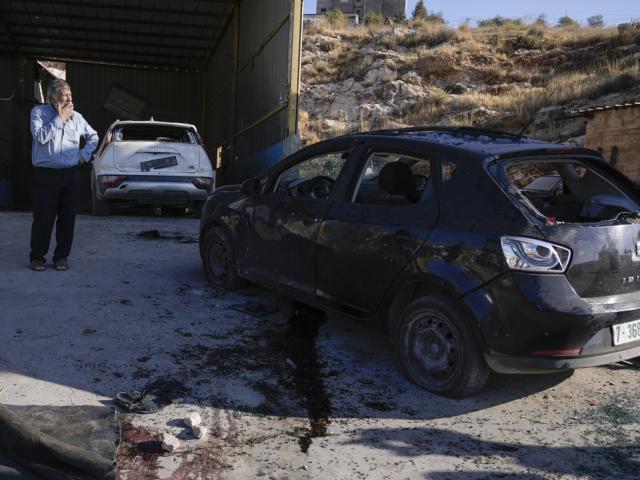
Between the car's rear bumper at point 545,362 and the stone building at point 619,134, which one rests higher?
the stone building at point 619,134

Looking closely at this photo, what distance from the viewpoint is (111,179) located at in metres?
10.4

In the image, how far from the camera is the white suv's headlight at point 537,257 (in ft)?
10.9

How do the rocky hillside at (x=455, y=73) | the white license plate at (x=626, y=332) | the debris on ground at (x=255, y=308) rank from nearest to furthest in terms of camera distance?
the white license plate at (x=626, y=332), the debris on ground at (x=255, y=308), the rocky hillside at (x=455, y=73)

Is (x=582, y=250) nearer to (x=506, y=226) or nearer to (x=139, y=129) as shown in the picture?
(x=506, y=226)

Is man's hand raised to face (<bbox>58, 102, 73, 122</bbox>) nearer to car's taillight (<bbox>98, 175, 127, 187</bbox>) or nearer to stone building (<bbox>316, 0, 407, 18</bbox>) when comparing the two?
car's taillight (<bbox>98, 175, 127, 187</bbox>)

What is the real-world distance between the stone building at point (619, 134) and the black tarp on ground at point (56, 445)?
40.9 ft

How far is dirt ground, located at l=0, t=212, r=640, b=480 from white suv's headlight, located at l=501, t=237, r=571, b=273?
35.8 inches

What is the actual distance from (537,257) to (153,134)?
929cm

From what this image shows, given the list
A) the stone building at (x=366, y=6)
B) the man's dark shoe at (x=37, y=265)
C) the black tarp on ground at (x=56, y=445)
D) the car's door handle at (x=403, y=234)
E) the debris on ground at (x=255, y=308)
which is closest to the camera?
the black tarp on ground at (x=56, y=445)

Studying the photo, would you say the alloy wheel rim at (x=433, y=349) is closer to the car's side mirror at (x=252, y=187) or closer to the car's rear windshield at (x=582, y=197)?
the car's rear windshield at (x=582, y=197)

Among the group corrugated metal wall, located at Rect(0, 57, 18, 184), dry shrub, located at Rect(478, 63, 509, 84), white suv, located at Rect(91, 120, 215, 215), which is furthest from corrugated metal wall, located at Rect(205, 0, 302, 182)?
dry shrub, located at Rect(478, 63, 509, 84)

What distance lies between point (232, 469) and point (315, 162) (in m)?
2.89

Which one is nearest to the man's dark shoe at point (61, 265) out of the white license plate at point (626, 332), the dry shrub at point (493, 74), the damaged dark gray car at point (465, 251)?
the damaged dark gray car at point (465, 251)

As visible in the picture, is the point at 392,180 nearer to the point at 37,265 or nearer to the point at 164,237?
the point at 37,265
